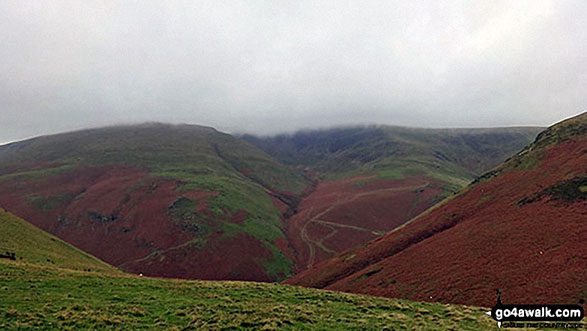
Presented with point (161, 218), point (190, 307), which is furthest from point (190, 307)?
point (161, 218)

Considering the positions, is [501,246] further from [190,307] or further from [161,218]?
[161,218]

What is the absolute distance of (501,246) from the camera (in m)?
45.2

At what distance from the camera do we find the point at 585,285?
31.4 meters

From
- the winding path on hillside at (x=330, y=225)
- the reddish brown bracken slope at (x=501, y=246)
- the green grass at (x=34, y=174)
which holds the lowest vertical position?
the winding path on hillside at (x=330, y=225)

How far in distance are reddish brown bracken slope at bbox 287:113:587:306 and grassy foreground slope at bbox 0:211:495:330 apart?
46.3 feet

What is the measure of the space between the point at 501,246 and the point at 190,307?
43.2 metres

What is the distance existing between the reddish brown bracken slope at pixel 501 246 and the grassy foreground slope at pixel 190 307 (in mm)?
14126

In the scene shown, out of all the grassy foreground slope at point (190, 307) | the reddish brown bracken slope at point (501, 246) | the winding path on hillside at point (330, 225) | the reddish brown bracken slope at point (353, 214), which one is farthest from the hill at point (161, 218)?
the grassy foreground slope at point (190, 307)

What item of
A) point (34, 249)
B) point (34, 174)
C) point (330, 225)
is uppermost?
point (34, 174)

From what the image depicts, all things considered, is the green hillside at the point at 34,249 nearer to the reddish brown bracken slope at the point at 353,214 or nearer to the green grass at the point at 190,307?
the green grass at the point at 190,307

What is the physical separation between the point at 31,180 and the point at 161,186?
6905cm

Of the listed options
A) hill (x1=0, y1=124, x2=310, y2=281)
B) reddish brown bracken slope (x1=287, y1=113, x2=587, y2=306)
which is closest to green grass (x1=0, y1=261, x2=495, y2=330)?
reddish brown bracken slope (x1=287, y1=113, x2=587, y2=306)

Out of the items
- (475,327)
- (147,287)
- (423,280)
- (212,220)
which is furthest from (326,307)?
(212,220)

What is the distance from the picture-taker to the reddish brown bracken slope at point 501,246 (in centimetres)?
3628
